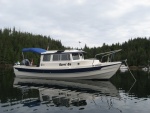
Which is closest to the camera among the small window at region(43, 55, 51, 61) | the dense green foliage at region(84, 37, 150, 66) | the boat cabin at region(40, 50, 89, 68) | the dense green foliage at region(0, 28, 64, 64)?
the boat cabin at region(40, 50, 89, 68)

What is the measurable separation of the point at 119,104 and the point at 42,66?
1931cm

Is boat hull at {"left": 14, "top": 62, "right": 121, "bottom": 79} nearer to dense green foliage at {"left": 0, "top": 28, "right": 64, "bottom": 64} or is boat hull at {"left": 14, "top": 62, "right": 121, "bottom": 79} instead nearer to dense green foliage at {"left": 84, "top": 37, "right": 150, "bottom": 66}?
dense green foliage at {"left": 0, "top": 28, "right": 64, "bottom": 64}

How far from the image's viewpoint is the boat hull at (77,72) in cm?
3053

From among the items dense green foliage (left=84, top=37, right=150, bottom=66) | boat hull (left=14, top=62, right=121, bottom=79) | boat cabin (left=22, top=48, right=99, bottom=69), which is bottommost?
boat hull (left=14, top=62, right=121, bottom=79)

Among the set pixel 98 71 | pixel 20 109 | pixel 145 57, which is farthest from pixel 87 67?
pixel 145 57

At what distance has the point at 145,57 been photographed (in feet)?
412

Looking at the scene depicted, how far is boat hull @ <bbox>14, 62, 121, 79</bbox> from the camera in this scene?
3053 centimetres

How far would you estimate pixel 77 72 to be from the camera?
31.6 meters

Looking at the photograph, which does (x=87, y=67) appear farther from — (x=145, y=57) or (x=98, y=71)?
(x=145, y=57)

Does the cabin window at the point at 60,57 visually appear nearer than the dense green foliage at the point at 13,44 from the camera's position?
Yes

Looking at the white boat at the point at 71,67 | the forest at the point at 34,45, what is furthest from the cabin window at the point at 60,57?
the forest at the point at 34,45

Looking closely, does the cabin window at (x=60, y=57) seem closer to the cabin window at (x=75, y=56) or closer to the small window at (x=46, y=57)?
the cabin window at (x=75, y=56)

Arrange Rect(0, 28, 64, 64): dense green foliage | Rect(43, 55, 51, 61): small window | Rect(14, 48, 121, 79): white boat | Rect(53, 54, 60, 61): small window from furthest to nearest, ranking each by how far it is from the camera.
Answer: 1. Rect(0, 28, 64, 64): dense green foliage
2. Rect(43, 55, 51, 61): small window
3. Rect(53, 54, 60, 61): small window
4. Rect(14, 48, 121, 79): white boat

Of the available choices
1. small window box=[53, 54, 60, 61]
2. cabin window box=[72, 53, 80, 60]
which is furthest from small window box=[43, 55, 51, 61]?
cabin window box=[72, 53, 80, 60]
